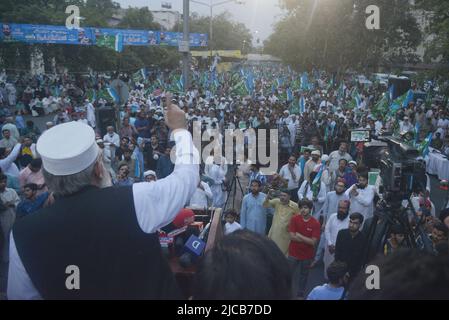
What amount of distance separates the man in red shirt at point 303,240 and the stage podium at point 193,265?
1.67 m

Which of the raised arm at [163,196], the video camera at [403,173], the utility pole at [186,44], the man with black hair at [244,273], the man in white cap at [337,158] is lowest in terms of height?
the man in white cap at [337,158]

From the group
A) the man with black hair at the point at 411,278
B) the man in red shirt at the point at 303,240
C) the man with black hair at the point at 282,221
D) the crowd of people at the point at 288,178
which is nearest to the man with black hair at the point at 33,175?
the crowd of people at the point at 288,178

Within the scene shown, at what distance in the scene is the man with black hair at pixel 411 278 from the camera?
1046 millimetres

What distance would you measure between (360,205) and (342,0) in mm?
17290

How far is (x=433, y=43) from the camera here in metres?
11.4

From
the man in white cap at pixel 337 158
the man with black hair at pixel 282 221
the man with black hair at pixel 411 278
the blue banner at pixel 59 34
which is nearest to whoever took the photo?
the man with black hair at pixel 411 278

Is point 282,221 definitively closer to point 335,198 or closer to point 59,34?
point 335,198

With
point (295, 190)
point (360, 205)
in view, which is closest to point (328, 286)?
point (360, 205)

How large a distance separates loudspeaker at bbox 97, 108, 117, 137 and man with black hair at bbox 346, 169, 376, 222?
882 cm

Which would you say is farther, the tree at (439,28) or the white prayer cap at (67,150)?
the tree at (439,28)

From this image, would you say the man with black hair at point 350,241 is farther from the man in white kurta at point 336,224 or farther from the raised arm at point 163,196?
the raised arm at point 163,196

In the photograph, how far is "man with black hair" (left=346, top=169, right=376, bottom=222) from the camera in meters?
6.09

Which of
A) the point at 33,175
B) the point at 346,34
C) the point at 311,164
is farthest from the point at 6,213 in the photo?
the point at 346,34
